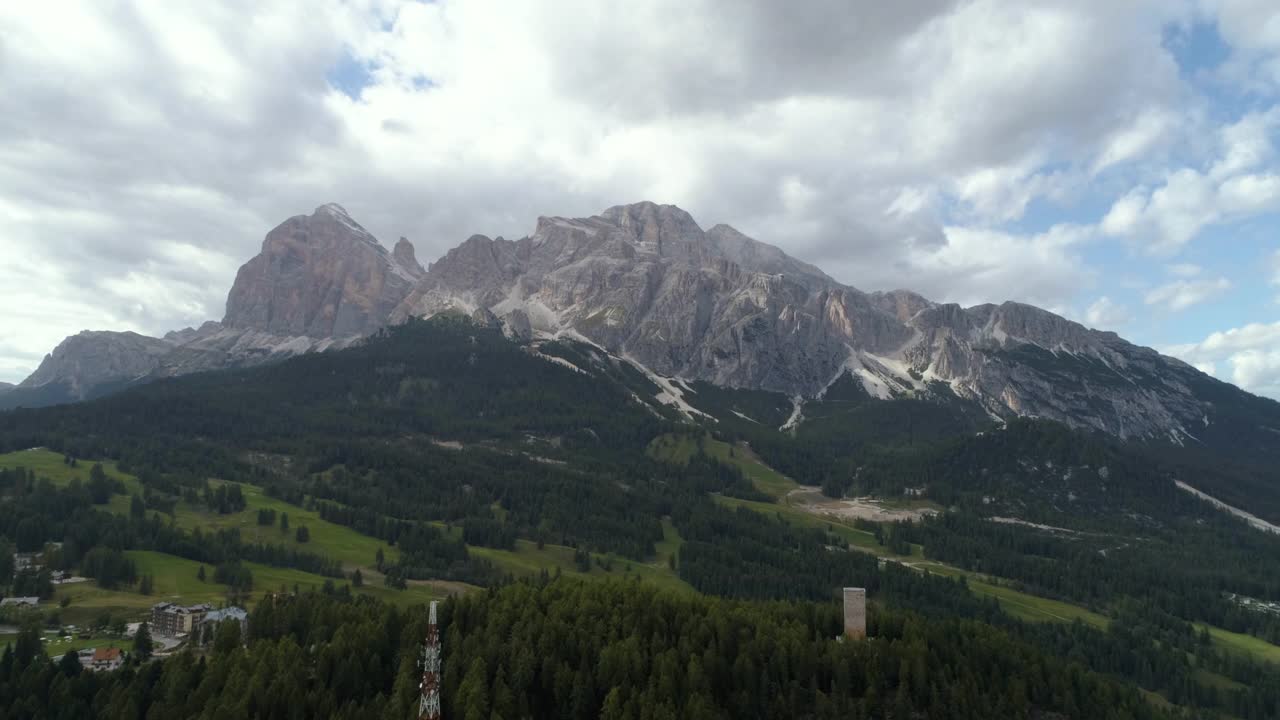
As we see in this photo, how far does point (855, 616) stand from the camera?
80.3 metres

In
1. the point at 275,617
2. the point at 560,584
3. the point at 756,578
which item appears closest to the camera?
the point at 275,617

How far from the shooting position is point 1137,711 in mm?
83625

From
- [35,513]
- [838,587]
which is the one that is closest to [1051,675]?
Result: [838,587]

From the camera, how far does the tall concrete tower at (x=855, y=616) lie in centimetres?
7950

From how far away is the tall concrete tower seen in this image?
79.5m

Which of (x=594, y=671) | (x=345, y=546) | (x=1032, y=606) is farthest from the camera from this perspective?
(x=345, y=546)

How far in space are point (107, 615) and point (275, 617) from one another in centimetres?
4305

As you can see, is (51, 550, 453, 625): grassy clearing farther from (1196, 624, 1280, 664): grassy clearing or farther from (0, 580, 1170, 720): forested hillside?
(1196, 624, 1280, 664): grassy clearing

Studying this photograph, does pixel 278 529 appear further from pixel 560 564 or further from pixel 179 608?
pixel 179 608

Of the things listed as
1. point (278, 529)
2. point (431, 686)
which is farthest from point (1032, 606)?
point (278, 529)

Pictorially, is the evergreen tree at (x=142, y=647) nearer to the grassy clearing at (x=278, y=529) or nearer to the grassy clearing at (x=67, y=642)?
the grassy clearing at (x=67, y=642)

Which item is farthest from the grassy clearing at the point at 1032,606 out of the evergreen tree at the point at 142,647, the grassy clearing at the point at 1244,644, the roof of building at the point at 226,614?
the evergreen tree at the point at 142,647

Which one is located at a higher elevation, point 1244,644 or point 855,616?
point 855,616

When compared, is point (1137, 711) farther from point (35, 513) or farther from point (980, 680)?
point (35, 513)
